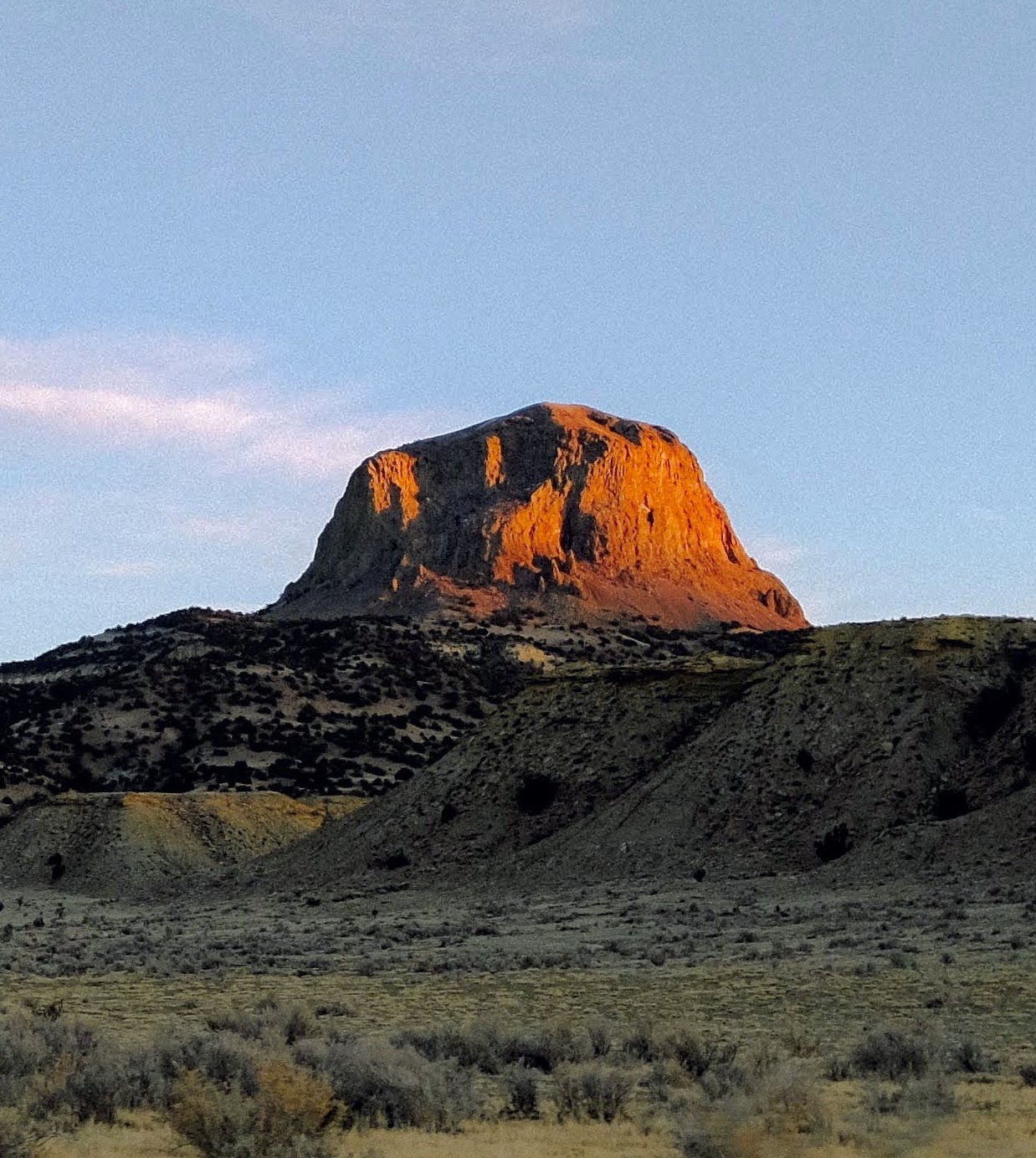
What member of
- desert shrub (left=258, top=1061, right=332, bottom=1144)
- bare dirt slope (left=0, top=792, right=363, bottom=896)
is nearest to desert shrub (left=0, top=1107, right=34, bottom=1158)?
desert shrub (left=258, top=1061, right=332, bottom=1144)

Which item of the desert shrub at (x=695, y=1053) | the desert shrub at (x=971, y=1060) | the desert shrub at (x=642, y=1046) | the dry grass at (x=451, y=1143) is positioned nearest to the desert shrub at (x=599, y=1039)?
the desert shrub at (x=642, y=1046)

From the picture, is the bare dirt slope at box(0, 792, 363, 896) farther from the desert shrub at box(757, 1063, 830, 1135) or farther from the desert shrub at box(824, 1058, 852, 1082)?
the desert shrub at box(757, 1063, 830, 1135)

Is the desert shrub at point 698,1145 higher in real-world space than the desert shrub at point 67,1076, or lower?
lower

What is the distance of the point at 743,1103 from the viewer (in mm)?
12469

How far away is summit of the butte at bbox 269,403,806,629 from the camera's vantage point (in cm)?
13725

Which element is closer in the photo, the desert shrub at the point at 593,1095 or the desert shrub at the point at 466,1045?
the desert shrub at the point at 593,1095

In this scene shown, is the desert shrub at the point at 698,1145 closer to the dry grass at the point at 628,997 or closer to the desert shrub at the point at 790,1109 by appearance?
the desert shrub at the point at 790,1109

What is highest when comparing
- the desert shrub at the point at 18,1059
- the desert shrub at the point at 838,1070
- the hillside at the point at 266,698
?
the hillside at the point at 266,698

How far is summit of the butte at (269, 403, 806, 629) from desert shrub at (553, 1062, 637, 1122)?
379ft

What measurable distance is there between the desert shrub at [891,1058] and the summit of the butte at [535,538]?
374 feet

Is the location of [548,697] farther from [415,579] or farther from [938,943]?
[415,579]

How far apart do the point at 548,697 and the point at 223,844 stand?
15886 mm

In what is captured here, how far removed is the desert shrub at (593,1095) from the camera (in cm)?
1355

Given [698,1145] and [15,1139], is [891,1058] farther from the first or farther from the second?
[15,1139]
